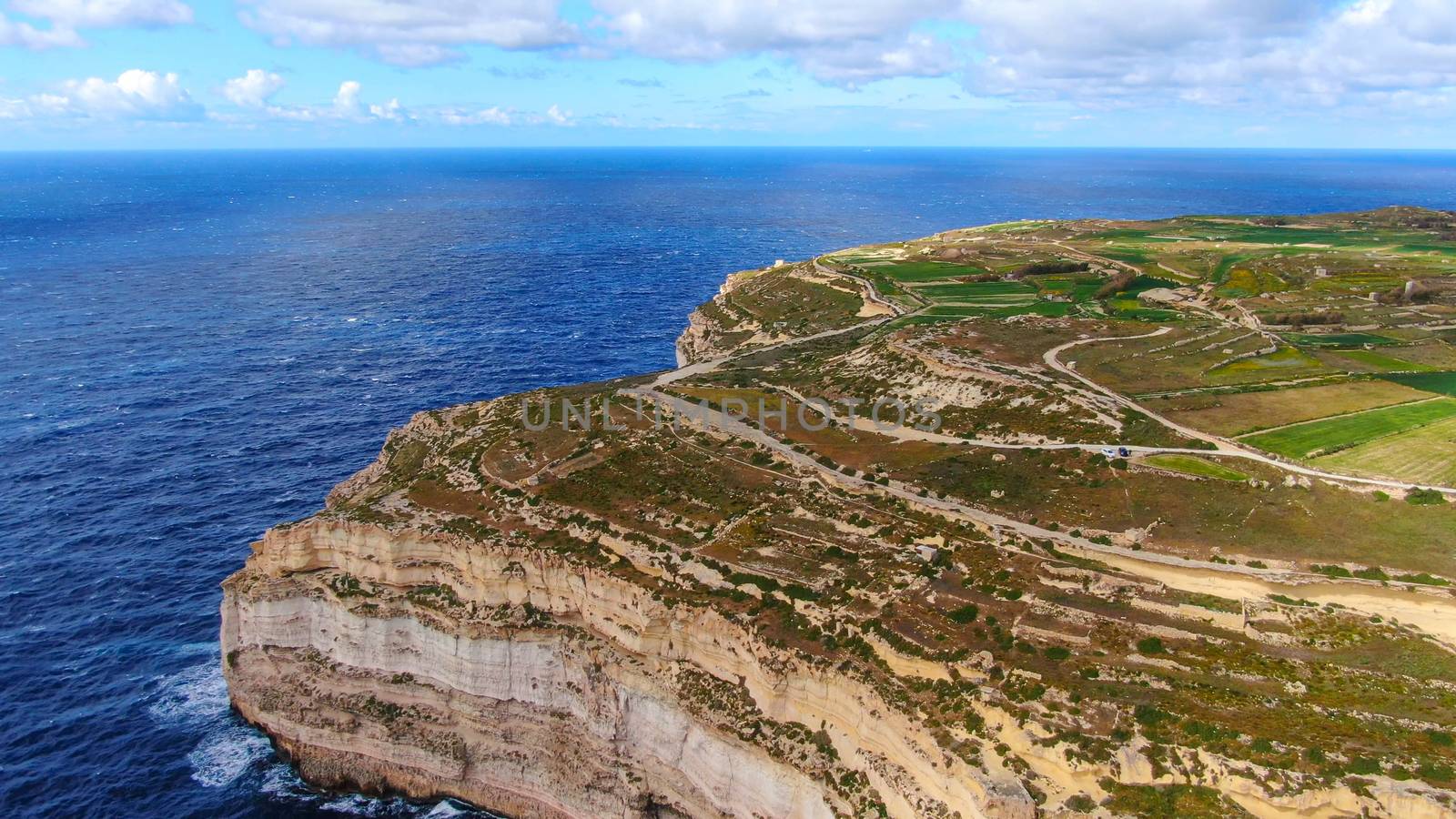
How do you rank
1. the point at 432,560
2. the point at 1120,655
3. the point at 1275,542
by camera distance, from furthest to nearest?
the point at 432,560 → the point at 1275,542 → the point at 1120,655

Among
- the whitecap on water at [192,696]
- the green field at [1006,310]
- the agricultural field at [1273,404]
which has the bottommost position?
the whitecap on water at [192,696]

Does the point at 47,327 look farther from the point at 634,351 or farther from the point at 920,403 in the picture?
the point at 920,403

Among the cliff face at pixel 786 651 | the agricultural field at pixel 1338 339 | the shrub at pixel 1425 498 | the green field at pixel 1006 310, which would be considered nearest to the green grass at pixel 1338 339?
the agricultural field at pixel 1338 339

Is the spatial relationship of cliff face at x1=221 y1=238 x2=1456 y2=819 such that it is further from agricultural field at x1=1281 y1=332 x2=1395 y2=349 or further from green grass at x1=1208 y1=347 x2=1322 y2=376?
agricultural field at x1=1281 y1=332 x2=1395 y2=349

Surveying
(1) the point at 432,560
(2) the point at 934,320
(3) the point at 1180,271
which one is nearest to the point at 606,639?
(1) the point at 432,560

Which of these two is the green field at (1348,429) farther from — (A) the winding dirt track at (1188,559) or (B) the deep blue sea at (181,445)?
(B) the deep blue sea at (181,445)

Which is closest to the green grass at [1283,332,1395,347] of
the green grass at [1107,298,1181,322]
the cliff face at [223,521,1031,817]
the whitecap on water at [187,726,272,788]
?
the green grass at [1107,298,1181,322]
